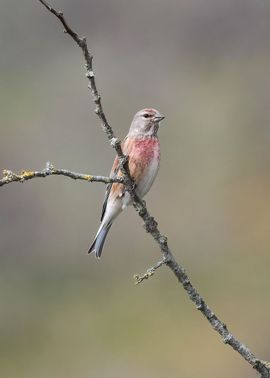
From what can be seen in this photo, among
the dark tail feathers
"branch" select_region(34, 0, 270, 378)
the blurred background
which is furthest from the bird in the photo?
the blurred background

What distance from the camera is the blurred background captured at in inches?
509

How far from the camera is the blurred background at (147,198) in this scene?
1293 centimetres

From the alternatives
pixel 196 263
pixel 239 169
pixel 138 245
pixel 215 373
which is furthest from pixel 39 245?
pixel 215 373

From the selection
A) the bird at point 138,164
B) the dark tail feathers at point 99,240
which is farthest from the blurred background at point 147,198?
the bird at point 138,164

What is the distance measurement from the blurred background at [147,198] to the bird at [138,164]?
5.57 m

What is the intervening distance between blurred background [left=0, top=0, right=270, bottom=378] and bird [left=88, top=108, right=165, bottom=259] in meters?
5.57

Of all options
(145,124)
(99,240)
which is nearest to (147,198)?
(99,240)

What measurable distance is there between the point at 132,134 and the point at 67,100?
39.3 ft

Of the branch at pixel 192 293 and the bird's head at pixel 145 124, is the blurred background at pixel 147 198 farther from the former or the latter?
the branch at pixel 192 293

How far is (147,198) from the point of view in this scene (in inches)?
613

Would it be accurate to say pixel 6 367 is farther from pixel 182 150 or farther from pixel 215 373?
pixel 182 150

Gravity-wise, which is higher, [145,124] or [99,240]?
[145,124]

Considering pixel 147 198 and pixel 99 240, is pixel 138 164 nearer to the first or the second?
pixel 99 240

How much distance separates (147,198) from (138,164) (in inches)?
371
